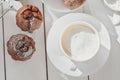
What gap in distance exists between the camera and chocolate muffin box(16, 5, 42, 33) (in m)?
0.91

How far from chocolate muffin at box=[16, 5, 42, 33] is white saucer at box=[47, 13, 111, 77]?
0.17 ft

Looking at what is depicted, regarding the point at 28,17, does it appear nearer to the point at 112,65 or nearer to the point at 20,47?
the point at 20,47

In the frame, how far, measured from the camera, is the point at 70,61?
36.0 inches

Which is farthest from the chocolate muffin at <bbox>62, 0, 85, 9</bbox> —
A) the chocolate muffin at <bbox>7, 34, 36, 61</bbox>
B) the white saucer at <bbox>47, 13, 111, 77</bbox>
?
the chocolate muffin at <bbox>7, 34, 36, 61</bbox>

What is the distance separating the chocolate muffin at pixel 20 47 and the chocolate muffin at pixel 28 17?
32mm

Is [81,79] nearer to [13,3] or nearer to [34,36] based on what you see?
[34,36]

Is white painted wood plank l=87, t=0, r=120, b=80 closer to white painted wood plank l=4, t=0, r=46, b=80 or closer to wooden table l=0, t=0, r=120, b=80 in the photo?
wooden table l=0, t=0, r=120, b=80

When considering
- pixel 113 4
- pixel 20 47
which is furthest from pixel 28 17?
pixel 113 4

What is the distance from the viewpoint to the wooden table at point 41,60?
3.09 feet

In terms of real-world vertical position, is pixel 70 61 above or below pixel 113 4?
below

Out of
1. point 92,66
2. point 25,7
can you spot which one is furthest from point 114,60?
point 25,7

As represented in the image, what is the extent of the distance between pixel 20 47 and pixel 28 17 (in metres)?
0.09

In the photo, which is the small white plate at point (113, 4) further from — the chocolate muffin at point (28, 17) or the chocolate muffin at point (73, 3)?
the chocolate muffin at point (28, 17)

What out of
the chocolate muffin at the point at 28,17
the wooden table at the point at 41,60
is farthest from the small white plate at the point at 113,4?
the chocolate muffin at the point at 28,17
